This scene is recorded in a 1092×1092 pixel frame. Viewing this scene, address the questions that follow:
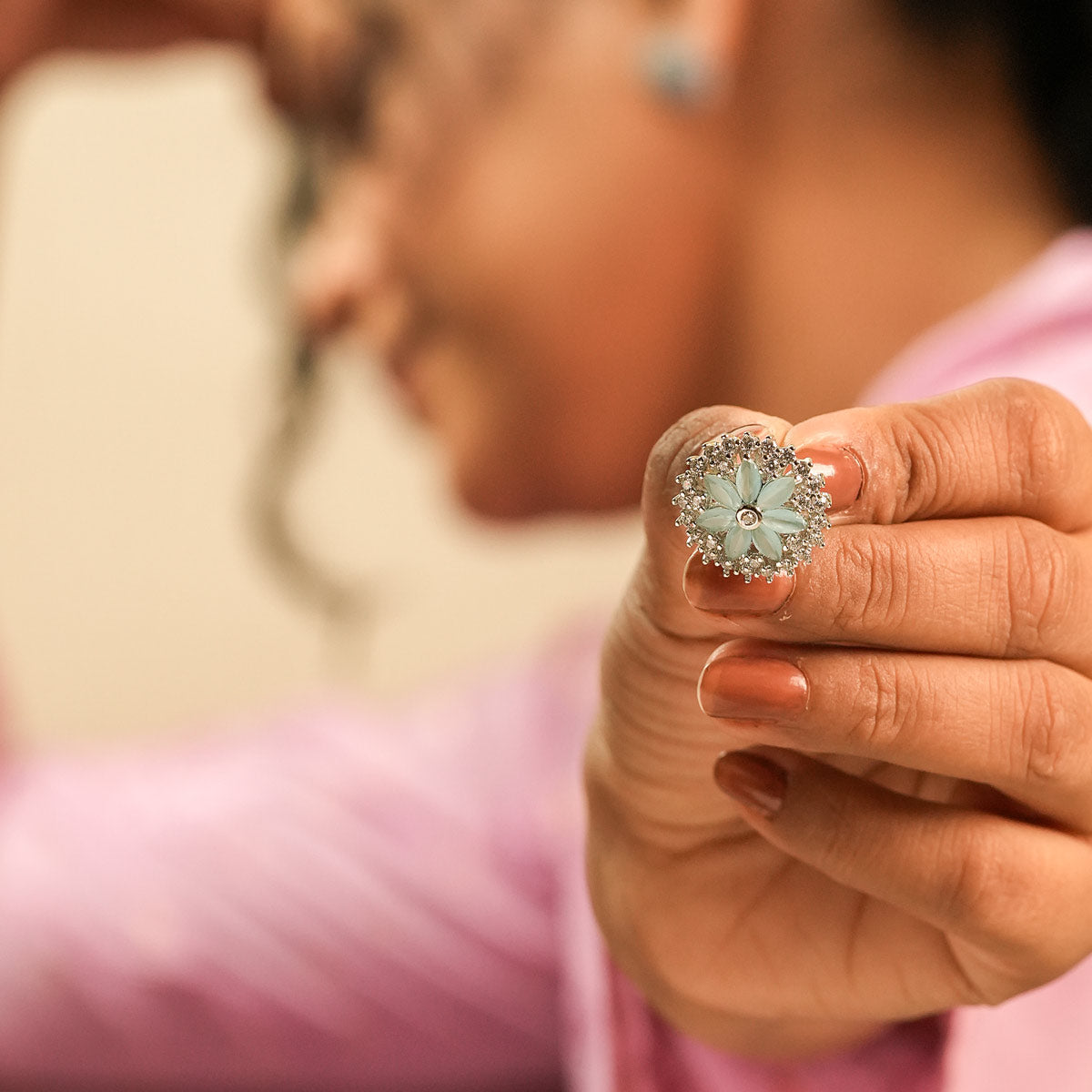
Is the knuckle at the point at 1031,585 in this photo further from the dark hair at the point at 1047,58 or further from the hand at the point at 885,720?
the dark hair at the point at 1047,58

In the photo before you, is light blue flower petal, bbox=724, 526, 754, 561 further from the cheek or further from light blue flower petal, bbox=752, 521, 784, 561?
the cheek

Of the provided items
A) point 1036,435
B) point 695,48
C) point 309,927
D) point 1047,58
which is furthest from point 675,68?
point 309,927

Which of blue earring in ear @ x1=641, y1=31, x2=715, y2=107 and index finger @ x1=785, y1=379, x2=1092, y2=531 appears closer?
index finger @ x1=785, y1=379, x2=1092, y2=531

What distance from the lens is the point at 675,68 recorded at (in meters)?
0.45

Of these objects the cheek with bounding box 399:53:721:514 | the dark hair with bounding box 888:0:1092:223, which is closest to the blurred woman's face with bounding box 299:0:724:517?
the cheek with bounding box 399:53:721:514

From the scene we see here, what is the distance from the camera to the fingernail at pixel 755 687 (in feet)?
0.62

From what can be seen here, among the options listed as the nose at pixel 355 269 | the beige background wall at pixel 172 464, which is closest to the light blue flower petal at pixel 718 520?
the nose at pixel 355 269

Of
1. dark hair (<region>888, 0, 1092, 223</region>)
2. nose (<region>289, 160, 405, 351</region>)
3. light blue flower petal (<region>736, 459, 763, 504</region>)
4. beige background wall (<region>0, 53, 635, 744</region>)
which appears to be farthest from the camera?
beige background wall (<region>0, 53, 635, 744</region>)

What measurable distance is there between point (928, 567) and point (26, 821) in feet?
1.82

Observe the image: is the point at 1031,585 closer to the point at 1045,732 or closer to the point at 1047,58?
the point at 1045,732

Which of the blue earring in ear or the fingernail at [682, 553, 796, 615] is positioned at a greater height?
the blue earring in ear

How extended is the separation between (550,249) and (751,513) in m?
0.33

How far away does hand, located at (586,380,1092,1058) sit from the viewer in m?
0.19

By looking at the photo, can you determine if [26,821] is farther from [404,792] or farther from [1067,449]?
[1067,449]
